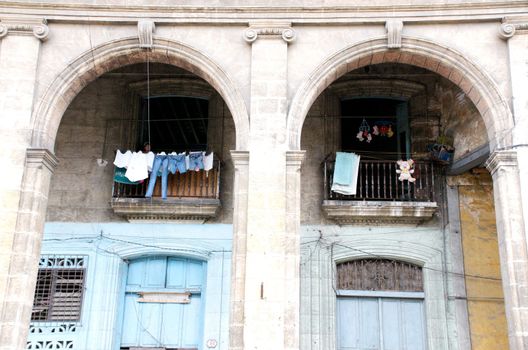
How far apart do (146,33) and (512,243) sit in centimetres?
743

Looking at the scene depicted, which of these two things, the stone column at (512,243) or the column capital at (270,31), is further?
the column capital at (270,31)

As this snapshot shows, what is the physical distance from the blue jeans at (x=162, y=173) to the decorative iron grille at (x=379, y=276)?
408 cm

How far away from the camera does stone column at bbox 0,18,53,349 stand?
1000 cm

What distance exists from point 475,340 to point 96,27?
958 cm

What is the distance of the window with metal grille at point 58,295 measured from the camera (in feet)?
41.2

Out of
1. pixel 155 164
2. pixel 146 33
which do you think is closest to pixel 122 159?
pixel 155 164

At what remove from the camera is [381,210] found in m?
12.8

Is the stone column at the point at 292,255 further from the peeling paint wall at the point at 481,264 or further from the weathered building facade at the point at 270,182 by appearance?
the peeling paint wall at the point at 481,264

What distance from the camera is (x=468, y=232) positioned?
12.9 metres

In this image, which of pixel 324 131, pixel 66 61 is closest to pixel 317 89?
pixel 324 131

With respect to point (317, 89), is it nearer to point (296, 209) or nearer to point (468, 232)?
point (296, 209)

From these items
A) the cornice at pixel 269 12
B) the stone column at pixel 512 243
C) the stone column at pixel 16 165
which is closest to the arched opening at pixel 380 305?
the stone column at pixel 512 243

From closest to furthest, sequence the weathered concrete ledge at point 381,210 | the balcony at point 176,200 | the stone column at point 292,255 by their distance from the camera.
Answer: the stone column at point 292,255
the weathered concrete ledge at point 381,210
the balcony at point 176,200

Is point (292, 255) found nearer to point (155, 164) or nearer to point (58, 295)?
point (155, 164)
